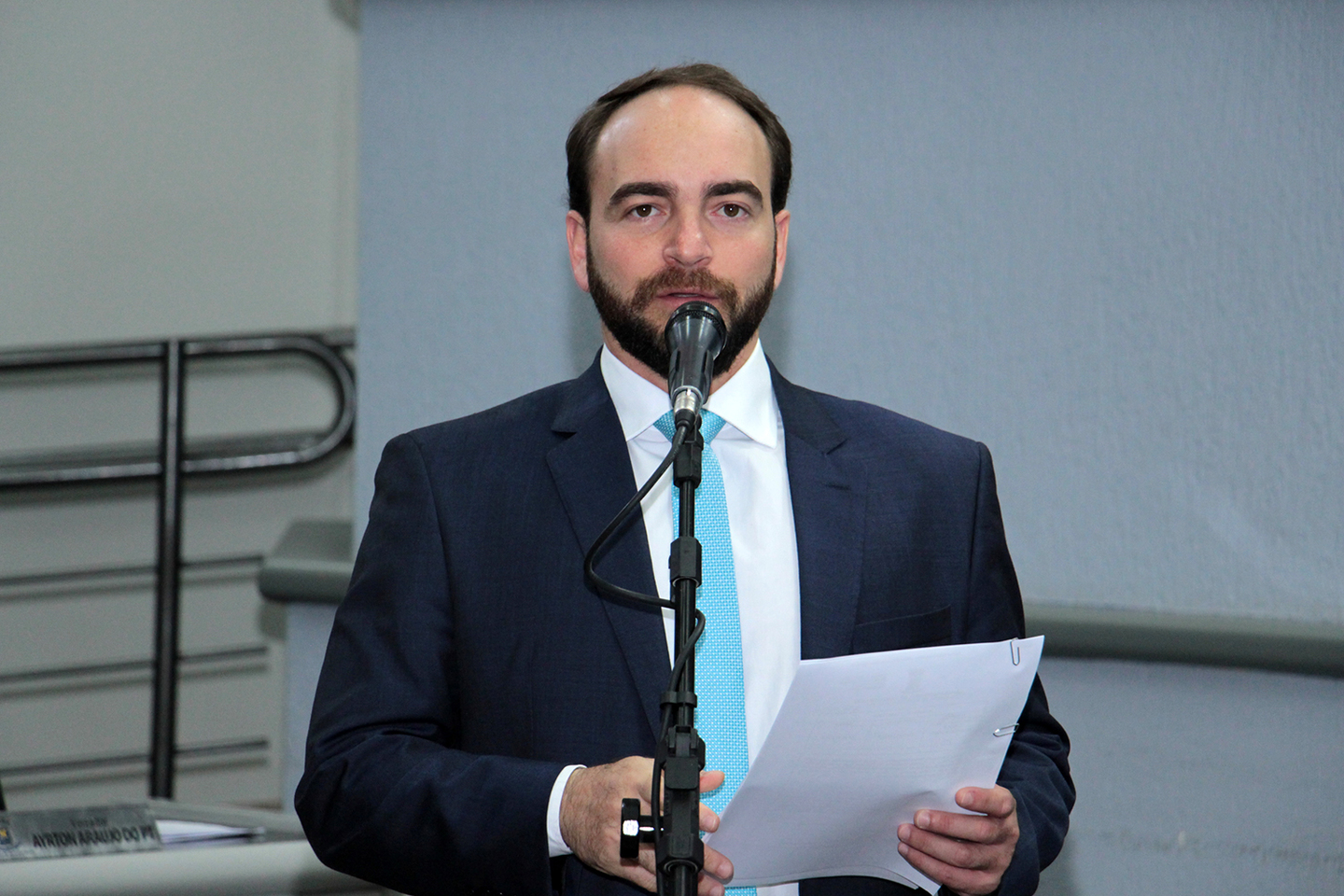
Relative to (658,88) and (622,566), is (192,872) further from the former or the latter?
(658,88)

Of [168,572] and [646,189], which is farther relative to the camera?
[168,572]

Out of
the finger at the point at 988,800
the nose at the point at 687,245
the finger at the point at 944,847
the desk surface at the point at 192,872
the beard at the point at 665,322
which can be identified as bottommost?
the desk surface at the point at 192,872

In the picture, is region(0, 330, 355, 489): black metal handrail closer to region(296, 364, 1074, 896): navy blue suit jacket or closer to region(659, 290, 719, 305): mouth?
region(296, 364, 1074, 896): navy blue suit jacket

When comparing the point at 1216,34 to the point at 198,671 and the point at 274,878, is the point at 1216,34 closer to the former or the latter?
the point at 274,878

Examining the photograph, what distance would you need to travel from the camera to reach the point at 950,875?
127cm

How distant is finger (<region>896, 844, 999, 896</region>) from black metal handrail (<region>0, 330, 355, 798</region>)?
2.49 m

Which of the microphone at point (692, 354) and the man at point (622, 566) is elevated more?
the microphone at point (692, 354)

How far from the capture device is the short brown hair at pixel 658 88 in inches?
60.4

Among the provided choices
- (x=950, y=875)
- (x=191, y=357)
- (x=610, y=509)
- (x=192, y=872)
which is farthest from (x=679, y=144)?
(x=191, y=357)

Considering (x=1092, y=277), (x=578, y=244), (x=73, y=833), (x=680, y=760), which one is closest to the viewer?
(x=680, y=760)

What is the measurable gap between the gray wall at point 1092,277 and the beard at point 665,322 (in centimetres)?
79

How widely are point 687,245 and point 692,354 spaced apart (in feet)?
0.86

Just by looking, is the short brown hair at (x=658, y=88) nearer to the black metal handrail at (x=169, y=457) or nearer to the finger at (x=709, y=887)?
the finger at (x=709, y=887)

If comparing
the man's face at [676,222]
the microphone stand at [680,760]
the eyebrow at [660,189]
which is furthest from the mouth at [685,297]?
the microphone stand at [680,760]
